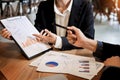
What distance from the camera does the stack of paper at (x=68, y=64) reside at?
3.34 ft

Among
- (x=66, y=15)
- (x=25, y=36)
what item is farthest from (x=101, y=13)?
(x=25, y=36)

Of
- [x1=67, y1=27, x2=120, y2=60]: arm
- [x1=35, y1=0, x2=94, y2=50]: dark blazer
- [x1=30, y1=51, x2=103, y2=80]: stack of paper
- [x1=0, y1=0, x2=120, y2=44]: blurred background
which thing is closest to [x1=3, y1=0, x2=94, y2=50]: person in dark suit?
[x1=35, y1=0, x2=94, y2=50]: dark blazer

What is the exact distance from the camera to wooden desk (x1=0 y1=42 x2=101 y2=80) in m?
0.98

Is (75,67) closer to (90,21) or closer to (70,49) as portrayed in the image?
(70,49)

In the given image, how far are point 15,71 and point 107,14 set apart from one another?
5190 mm

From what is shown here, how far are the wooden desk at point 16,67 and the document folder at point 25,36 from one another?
6 centimetres

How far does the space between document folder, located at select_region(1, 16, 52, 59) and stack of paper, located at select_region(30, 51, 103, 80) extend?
7 centimetres

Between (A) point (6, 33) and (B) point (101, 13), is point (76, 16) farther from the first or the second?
(B) point (101, 13)

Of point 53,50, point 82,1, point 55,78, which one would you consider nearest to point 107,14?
point 82,1

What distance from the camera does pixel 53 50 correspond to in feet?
4.36

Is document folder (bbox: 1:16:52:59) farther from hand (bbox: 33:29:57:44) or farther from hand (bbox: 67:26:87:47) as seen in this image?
hand (bbox: 67:26:87:47)

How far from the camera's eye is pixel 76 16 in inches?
63.5

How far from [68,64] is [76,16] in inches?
24.1

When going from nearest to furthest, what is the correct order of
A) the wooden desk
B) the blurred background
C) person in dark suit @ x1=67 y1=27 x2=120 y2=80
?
the wooden desk < person in dark suit @ x1=67 y1=27 x2=120 y2=80 < the blurred background
